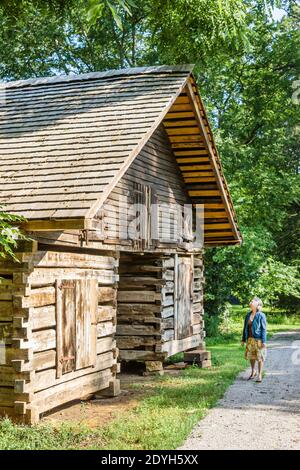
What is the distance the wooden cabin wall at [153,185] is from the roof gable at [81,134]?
402mm

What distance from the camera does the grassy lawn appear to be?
835 cm

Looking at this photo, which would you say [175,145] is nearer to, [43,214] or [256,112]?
[43,214]

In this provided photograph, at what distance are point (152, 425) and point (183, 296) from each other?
23.5ft

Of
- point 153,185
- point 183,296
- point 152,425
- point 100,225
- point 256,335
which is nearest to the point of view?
point 152,425

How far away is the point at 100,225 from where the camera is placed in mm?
11656

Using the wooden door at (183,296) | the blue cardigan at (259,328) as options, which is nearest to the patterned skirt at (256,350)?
the blue cardigan at (259,328)

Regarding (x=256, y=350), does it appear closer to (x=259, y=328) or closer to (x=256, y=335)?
(x=256, y=335)

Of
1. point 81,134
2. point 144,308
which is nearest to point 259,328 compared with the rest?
point 144,308

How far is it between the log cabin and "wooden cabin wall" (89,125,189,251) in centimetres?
2

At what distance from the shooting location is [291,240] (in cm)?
3197

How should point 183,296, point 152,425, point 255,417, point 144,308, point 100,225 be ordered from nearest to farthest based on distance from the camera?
point 152,425
point 255,417
point 100,225
point 144,308
point 183,296

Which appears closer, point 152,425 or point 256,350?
point 152,425

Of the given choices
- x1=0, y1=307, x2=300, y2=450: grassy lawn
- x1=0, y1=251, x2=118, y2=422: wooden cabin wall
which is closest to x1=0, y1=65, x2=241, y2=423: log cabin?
x1=0, y1=251, x2=118, y2=422: wooden cabin wall
